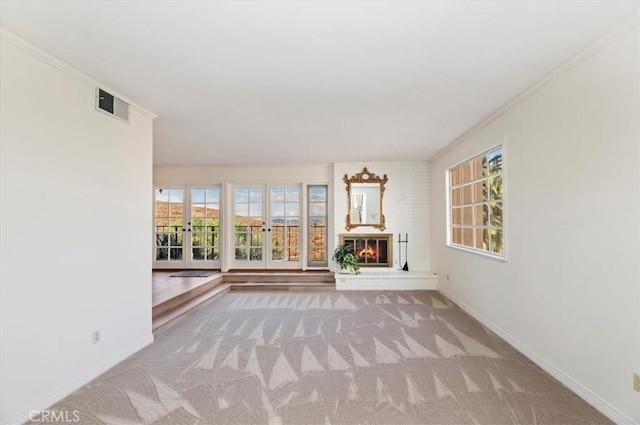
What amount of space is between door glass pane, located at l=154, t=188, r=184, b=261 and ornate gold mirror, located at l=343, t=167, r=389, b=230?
3.74 metres

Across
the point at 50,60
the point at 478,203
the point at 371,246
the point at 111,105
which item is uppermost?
the point at 50,60

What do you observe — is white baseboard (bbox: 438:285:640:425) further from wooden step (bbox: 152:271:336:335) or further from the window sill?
wooden step (bbox: 152:271:336:335)

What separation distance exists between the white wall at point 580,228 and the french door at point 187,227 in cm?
556

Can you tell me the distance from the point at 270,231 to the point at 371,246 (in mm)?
2194

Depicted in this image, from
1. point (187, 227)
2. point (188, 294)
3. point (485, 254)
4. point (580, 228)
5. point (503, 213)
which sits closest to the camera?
point (580, 228)

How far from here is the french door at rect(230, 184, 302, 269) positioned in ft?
22.0

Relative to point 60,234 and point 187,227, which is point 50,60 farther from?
point 187,227

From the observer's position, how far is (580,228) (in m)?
2.27

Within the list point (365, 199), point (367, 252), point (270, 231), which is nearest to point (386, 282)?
point (367, 252)

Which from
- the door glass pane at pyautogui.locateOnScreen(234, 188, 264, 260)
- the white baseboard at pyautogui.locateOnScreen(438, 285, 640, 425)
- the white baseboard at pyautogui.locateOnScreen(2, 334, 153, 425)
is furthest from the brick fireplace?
the white baseboard at pyautogui.locateOnScreen(2, 334, 153, 425)

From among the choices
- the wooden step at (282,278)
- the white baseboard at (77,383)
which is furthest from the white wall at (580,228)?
the white baseboard at (77,383)

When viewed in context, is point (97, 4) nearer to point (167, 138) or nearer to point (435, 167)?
point (167, 138)

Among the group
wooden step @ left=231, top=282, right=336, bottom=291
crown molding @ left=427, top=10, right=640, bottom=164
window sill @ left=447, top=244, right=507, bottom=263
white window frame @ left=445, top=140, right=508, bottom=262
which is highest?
crown molding @ left=427, top=10, right=640, bottom=164

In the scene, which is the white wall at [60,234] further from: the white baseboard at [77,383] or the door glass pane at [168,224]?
the door glass pane at [168,224]
